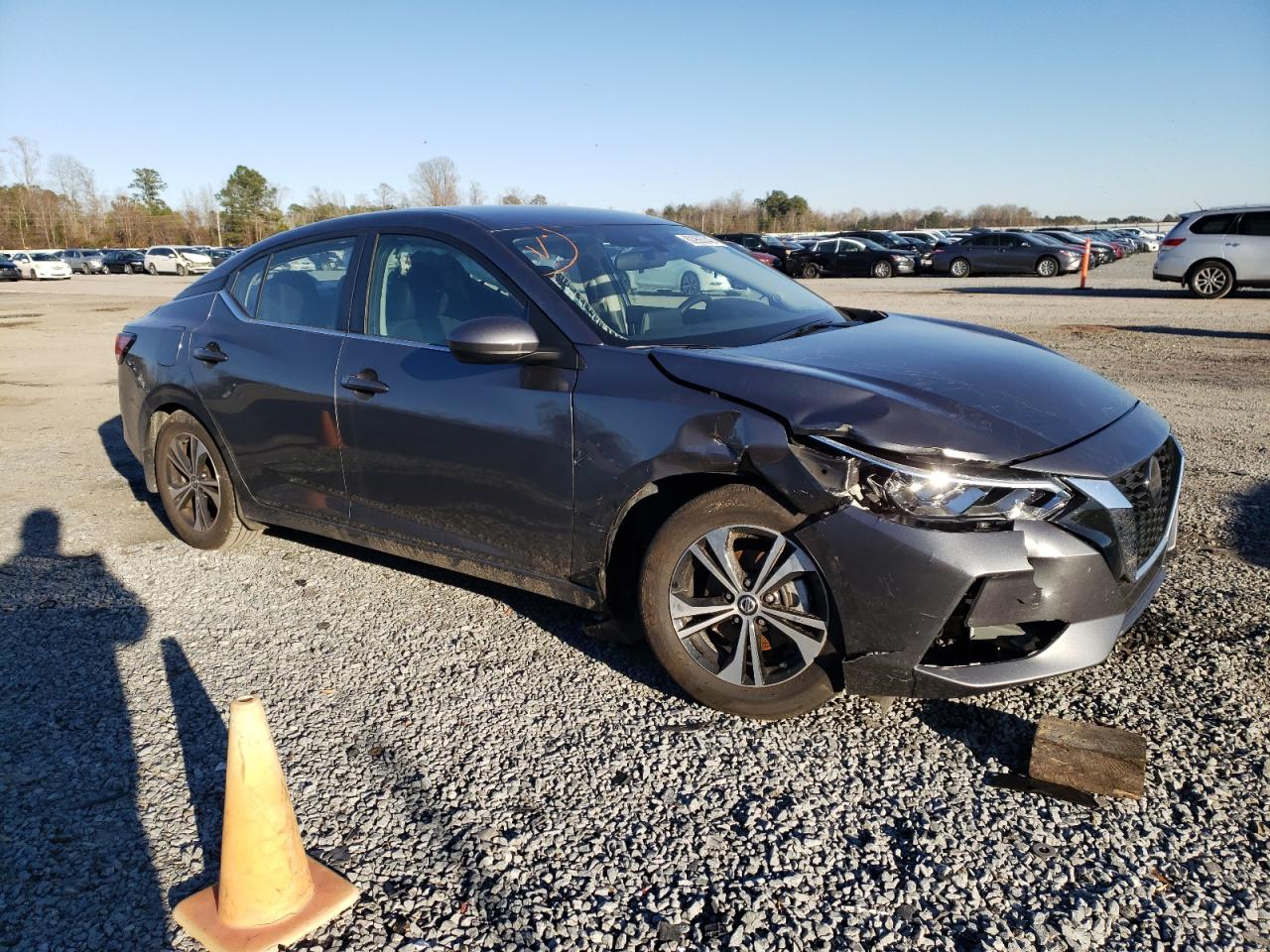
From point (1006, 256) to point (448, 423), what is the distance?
29.9m

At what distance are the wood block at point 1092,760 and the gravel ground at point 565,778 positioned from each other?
0.07 metres

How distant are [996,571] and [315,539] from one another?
12.8ft

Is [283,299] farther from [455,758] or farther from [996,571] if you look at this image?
[996,571]

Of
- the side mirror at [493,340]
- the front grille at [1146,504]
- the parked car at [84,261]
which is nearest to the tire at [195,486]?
the side mirror at [493,340]

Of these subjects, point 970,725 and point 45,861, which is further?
point 970,725

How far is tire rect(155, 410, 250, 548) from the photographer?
508 centimetres

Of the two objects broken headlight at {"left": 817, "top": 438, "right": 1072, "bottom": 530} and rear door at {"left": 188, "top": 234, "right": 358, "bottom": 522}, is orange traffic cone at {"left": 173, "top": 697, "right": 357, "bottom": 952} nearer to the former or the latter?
broken headlight at {"left": 817, "top": 438, "right": 1072, "bottom": 530}

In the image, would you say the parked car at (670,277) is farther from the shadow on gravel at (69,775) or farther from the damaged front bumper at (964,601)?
the shadow on gravel at (69,775)

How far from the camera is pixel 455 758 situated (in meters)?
3.15

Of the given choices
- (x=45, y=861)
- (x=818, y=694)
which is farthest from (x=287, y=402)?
(x=818, y=694)

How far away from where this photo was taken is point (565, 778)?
3.02 metres

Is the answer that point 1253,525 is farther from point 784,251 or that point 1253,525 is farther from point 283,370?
point 784,251

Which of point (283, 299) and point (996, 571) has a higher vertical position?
point (283, 299)

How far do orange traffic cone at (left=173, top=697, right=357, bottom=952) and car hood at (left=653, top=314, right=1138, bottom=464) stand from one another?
1743 mm
